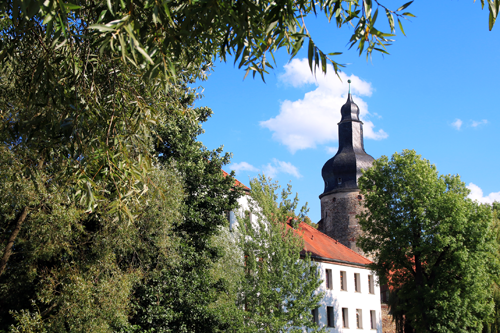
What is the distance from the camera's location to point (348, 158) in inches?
1925

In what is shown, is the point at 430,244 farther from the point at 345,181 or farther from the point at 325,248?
the point at 345,181

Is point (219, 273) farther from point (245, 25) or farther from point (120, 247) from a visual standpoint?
point (245, 25)

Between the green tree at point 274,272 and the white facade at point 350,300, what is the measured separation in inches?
447

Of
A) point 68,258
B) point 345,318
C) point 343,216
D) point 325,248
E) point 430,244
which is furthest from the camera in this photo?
point 343,216

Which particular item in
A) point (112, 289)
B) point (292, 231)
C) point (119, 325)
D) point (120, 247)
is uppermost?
point (292, 231)

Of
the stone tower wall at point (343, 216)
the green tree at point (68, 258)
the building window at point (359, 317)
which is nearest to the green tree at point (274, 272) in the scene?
the green tree at point (68, 258)

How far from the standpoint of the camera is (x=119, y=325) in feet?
50.4

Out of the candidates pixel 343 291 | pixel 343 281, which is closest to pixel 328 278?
pixel 343 291

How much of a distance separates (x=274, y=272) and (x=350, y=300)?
54.2 feet

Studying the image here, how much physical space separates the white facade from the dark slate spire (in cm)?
1266

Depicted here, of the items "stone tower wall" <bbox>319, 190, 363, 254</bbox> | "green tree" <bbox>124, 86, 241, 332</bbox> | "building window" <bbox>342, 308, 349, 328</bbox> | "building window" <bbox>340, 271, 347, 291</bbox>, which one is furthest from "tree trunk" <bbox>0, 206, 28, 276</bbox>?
"stone tower wall" <bbox>319, 190, 363, 254</bbox>

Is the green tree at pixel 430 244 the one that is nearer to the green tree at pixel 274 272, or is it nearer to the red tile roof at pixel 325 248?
the red tile roof at pixel 325 248

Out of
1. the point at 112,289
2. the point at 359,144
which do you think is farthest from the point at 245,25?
→ the point at 359,144

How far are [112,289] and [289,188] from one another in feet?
37.2
